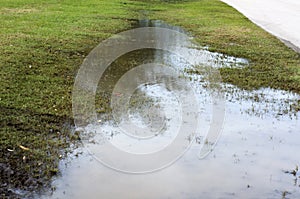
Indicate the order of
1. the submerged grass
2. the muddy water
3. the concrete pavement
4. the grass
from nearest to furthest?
the muddy water < the grass < the submerged grass < the concrete pavement

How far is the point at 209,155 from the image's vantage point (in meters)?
6.34

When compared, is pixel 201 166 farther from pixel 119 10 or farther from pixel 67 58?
pixel 119 10

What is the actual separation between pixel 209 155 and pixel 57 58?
18.5 ft

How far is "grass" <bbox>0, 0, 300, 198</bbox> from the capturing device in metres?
5.95

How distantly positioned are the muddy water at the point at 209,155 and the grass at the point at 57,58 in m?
0.40

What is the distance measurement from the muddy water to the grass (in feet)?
1.30

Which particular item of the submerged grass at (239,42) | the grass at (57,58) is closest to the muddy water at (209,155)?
the grass at (57,58)

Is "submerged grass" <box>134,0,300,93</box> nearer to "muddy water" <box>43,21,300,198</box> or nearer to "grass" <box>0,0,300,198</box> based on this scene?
"grass" <box>0,0,300,198</box>

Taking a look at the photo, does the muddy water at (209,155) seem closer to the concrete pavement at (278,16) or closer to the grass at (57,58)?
the grass at (57,58)

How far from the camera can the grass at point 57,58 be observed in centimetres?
595

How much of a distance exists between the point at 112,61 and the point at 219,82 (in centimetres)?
280

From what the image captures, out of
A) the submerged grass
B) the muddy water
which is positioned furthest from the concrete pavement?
the muddy water

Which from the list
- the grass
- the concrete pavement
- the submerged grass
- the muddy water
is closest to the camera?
the muddy water

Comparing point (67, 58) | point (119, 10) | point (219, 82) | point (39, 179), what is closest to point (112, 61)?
point (67, 58)
